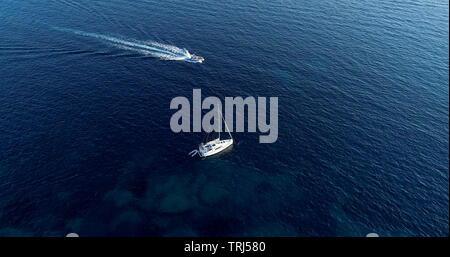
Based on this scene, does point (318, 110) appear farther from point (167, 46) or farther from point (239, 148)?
point (167, 46)

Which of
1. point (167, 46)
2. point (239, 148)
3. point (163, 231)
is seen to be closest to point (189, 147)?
point (239, 148)

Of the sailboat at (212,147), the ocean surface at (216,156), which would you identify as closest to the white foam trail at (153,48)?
the ocean surface at (216,156)

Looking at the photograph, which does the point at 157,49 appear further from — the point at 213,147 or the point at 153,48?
the point at 213,147

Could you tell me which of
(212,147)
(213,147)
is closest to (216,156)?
(213,147)
